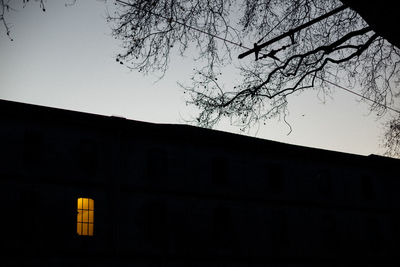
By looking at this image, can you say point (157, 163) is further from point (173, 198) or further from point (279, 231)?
point (279, 231)

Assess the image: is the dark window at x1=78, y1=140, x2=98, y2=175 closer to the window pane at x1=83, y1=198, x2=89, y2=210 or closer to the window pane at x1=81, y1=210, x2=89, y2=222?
the window pane at x1=83, y1=198, x2=89, y2=210

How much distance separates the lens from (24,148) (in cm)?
1803

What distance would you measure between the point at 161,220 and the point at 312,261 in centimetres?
985

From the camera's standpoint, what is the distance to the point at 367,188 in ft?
93.1

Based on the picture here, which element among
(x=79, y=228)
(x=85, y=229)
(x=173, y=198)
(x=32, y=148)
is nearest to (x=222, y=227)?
(x=173, y=198)

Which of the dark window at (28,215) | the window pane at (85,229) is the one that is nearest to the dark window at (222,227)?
the window pane at (85,229)

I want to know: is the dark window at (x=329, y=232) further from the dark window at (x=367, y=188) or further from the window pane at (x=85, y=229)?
the window pane at (x=85, y=229)

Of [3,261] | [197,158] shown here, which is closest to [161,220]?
[197,158]

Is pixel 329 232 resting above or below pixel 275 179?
below

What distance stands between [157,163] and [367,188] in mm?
15502

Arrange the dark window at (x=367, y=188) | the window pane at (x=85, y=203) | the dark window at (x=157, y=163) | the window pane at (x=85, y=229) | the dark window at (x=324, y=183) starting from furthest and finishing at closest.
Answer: the dark window at (x=367, y=188), the dark window at (x=324, y=183), the dark window at (x=157, y=163), the window pane at (x=85, y=203), the window pane at (x=85, y=229)

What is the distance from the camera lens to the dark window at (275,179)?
24297 millimetres

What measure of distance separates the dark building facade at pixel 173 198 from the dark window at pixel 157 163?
5 cm

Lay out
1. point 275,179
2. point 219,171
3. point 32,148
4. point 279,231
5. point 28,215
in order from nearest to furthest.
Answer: point 28,215
point 32,148
point 219,171
point 279,231
point 275,179
